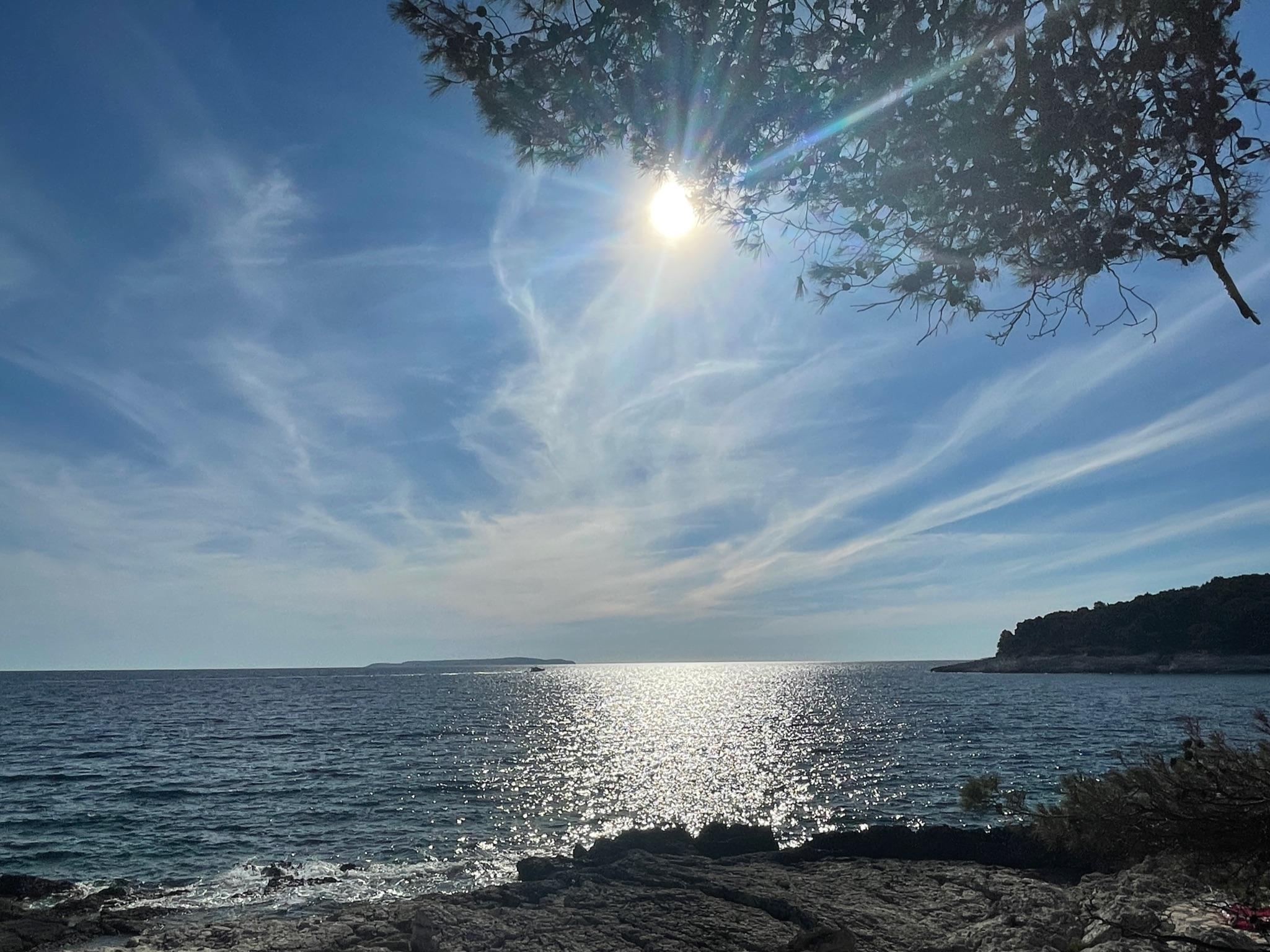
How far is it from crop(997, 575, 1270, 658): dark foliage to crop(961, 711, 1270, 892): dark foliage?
152338 mm

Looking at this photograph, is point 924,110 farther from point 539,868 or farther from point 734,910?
point 539,868

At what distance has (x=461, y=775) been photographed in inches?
1531

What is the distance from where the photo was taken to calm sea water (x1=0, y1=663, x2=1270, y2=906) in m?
23.6

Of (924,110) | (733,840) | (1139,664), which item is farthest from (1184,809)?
(1139,664)

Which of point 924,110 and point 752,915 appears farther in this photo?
point 752,915

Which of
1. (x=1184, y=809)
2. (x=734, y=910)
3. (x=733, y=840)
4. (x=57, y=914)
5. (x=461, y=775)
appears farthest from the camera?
(x=461, y=775)

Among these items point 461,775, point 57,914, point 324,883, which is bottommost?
point 324,883

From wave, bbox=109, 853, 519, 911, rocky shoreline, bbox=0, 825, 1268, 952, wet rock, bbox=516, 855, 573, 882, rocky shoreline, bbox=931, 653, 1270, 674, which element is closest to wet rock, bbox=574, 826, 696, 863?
rocky shoreline, bbox=0, 825, 1268, 952

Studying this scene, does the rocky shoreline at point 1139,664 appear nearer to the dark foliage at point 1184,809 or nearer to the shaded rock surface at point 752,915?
the shaded rock surface at point 752,915

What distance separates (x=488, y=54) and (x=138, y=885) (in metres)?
24.0

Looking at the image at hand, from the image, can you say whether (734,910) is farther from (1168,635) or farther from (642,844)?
(1168,635)

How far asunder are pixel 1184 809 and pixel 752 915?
32.7 ft

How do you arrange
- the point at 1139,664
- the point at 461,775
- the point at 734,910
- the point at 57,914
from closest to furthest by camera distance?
the point at 734,910
the point at 57,914
the point at 461,775
the point at 1139,664

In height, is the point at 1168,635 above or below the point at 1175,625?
below
